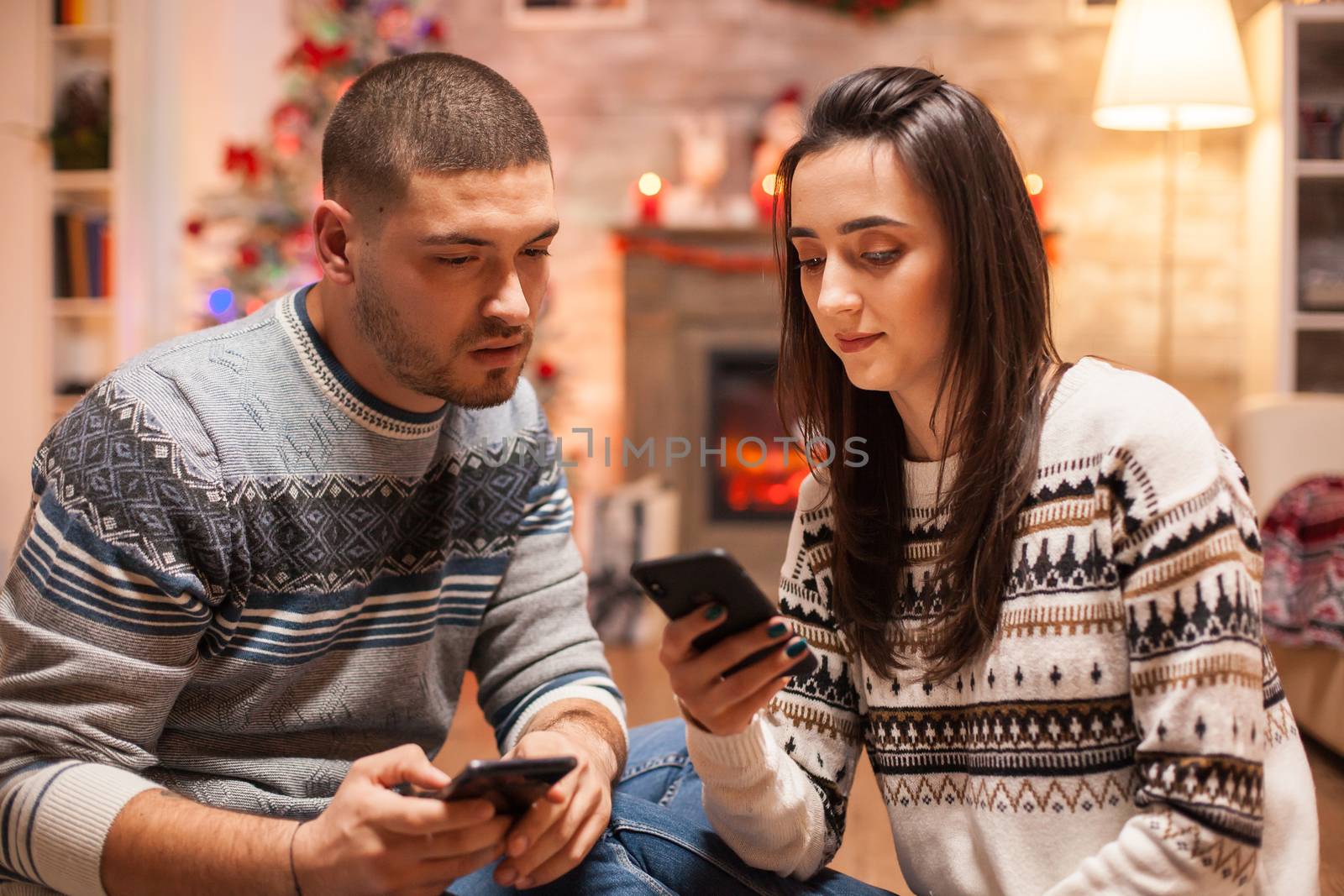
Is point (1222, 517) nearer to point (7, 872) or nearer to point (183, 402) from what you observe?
point (183, 402)

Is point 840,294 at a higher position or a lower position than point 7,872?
higher

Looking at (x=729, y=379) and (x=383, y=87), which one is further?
(x=729, y=379)

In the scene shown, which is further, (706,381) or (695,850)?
(706,381)

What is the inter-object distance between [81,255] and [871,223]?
4065 mm

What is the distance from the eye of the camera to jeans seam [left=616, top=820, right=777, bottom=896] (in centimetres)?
115

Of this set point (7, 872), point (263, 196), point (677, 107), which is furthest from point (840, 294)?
point (677, 107)

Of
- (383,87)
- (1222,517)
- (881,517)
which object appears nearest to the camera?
(1222,517)

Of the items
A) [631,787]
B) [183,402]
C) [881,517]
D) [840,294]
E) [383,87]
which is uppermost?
[383,87]

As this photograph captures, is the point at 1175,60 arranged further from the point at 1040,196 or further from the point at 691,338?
the point at 691,338

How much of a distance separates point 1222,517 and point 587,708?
70 cm

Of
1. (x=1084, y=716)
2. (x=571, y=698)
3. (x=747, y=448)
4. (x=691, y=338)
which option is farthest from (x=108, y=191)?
(x=1084, y=716)

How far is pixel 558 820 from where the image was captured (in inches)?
42.6

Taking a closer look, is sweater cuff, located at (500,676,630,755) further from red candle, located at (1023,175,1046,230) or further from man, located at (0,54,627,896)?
red candle, located at (1023,175,1046,230)

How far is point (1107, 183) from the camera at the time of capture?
4.63 m
